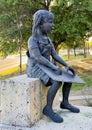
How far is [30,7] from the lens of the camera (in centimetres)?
1680

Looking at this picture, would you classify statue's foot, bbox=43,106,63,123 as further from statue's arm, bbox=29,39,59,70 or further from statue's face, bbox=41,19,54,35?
statue's face, bbox=41,19,54,35

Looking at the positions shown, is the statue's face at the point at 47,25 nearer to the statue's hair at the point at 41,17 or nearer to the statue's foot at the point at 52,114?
the statue's hair at the point at 41,17

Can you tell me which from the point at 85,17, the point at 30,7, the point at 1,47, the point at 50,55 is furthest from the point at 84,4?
the point at 50,55

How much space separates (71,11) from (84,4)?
131 centimetres

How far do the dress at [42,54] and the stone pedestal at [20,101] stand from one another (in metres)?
0.13

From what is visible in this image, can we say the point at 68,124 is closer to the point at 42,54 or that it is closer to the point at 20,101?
the point at 20,101

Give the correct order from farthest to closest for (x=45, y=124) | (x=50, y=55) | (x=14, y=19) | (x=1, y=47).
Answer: (x=1, y=47) → (x=14, y=19) → (x=50, y=55) → (x=45, y=124)

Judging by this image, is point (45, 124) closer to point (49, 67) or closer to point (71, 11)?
point (49, 67)

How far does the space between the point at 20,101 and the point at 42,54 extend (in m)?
0.86

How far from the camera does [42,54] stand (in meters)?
4.90

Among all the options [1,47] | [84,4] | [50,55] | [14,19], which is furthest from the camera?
[1,47]

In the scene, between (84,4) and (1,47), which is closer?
(84,4)

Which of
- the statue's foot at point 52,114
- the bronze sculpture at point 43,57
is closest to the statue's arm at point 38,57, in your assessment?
the bronze sculpture at point 43,57

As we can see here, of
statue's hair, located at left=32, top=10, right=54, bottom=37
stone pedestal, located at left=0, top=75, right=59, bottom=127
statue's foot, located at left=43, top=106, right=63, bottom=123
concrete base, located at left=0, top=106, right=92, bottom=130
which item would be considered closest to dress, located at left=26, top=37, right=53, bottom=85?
stone pedestal, located at left=0, top=75, right=59, bottom=127
